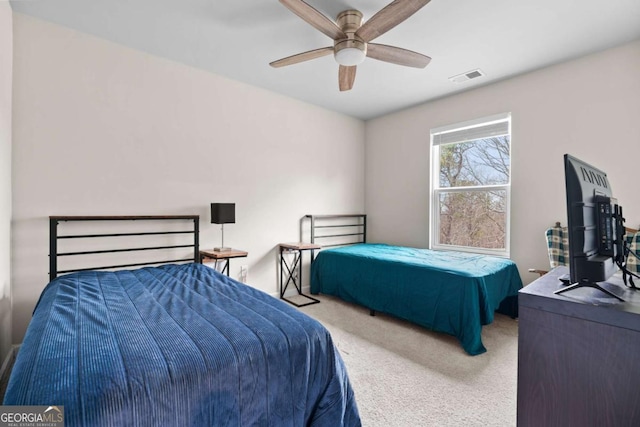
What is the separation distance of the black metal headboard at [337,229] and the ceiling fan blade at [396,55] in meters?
2.24

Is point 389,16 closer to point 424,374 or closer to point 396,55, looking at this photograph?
point 396,55

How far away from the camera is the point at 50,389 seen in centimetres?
86

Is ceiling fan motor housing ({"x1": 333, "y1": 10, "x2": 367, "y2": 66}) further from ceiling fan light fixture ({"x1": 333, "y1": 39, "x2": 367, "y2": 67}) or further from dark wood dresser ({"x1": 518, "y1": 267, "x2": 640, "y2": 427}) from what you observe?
dark wood dresser ({"x1": 518, "y1": 267, "x2": 640, "y2": 427})

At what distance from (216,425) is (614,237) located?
163 cm

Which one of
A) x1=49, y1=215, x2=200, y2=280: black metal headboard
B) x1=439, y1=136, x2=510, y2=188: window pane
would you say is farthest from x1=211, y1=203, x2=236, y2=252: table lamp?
x1=439, y1=136, x2=510, y2=188: window pane

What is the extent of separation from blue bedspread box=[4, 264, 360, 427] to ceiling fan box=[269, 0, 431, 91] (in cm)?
177

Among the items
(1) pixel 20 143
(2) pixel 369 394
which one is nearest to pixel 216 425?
(2) pixel 369 394

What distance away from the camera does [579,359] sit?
37.4 inches

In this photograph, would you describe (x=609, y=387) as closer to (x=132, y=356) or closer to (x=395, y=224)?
(x=132, y=356)

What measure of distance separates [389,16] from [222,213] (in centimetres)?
219

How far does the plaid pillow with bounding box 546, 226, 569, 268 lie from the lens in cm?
272

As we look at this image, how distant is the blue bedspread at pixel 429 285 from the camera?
8.09ft

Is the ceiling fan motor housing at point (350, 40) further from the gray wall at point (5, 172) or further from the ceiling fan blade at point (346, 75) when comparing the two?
the gray wall at point (5, 172)

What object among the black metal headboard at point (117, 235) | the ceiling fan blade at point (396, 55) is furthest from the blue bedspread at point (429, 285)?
the ceiling fan blade at point (396, 55)
